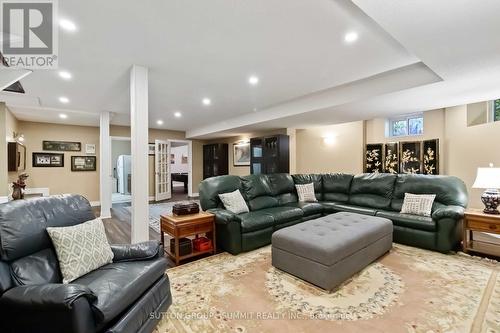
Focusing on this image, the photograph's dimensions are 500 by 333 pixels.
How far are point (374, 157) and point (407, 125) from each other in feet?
Answer: 3.19

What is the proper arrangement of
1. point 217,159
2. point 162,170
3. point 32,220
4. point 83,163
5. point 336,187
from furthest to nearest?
point 217,159 → point 162,170 → point 83,163 → point 336,187 → point 32,220

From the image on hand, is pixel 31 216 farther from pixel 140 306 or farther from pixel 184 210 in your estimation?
pixel 184 210

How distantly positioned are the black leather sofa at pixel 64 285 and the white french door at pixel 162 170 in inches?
217

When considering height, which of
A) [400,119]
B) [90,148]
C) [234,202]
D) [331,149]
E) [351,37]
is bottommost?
[234,202]

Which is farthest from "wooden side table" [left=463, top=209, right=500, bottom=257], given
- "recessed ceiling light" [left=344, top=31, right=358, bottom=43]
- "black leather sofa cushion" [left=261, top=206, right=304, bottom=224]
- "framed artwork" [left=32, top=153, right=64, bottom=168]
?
"framed artwork" [left=32, top=153, right=64, bottom=168]

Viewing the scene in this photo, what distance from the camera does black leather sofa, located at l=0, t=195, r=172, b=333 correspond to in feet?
3.93

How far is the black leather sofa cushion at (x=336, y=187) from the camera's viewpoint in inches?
181

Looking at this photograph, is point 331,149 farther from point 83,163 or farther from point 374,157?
point 83,163

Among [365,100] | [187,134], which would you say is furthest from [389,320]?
[187,134]

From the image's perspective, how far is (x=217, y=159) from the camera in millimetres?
8391

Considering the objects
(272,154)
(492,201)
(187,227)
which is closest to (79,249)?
(187,227)

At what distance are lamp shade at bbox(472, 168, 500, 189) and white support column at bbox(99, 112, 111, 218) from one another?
21.9 feet

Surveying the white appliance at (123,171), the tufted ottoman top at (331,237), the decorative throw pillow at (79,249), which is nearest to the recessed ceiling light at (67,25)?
Answer: the decorative throw pillow at (79,249)

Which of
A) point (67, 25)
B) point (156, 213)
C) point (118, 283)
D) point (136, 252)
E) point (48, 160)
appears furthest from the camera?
point (48, 160)
